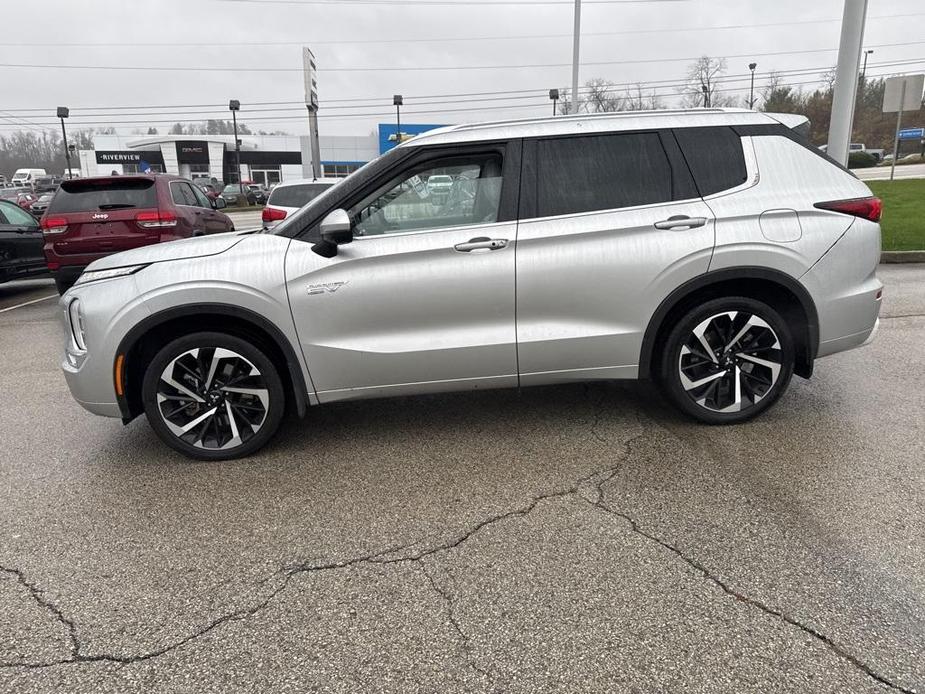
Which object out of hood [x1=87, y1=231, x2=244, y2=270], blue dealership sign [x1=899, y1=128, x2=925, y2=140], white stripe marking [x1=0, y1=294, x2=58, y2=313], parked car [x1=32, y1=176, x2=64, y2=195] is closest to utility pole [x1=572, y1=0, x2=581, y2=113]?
white stripe marking [x1=0, y1=294, x2=58, y2=313]

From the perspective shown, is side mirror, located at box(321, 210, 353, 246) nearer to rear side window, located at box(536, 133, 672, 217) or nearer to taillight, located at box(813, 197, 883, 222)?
rear side window, located at box(536, 133, 672, 217)

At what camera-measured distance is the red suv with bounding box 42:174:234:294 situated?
8.73 meters

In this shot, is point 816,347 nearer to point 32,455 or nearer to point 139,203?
point 32,455

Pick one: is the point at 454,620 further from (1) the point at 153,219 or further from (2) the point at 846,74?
(2) the point at 846,74

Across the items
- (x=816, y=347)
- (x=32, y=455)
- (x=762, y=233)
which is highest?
(x=762, y=233)

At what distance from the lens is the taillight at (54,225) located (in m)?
8.67

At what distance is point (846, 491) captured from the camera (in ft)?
11.0

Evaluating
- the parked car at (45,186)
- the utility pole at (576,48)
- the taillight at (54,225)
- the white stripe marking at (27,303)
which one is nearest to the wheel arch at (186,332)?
the taillight at (54,225)

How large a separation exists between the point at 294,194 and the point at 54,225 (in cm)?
384

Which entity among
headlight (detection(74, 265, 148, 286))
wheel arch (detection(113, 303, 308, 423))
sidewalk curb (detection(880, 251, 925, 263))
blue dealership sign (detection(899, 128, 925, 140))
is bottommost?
sidewalk curb (detection(880, 251, 925, 263))

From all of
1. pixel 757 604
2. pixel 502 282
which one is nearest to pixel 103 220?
pixel 502 282

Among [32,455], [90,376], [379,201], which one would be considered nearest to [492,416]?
[379,201]

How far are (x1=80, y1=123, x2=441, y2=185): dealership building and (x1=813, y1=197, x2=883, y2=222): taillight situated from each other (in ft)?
225

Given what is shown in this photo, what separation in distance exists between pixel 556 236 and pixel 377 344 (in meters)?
1.22
